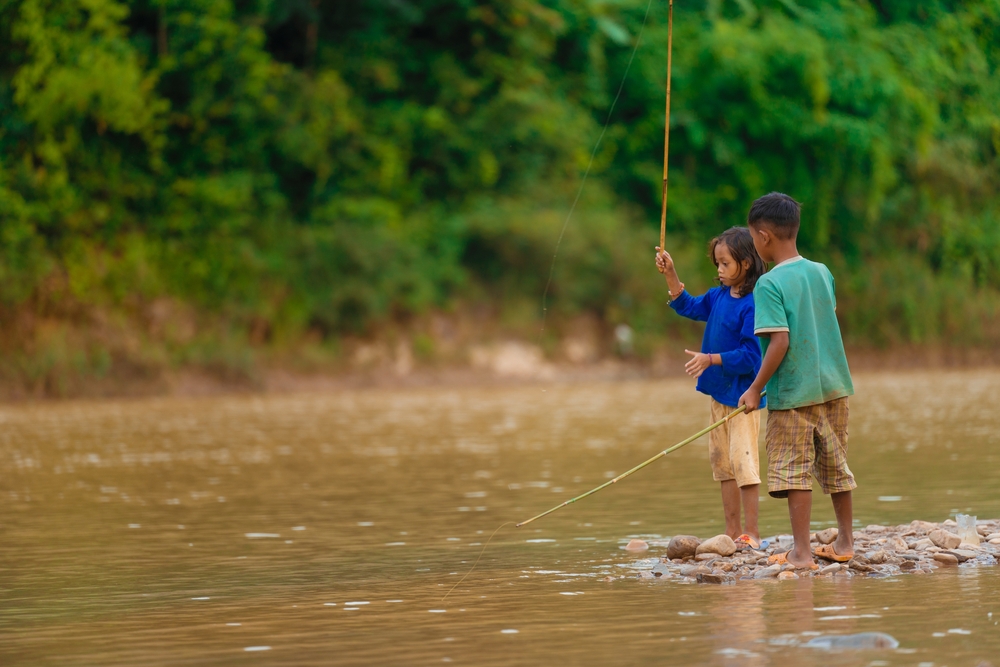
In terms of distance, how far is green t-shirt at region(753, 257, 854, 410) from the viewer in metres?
6.85

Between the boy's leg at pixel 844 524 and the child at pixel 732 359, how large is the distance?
23.8 inches

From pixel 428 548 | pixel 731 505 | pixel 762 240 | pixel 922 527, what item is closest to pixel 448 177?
pixel 428 548

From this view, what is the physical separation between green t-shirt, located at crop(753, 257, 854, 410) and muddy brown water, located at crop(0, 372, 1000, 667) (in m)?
0.91

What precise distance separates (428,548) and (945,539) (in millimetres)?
2767

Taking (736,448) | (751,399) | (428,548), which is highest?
(751,399)

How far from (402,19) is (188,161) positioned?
18.0 ft

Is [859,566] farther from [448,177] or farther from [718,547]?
[448,177]

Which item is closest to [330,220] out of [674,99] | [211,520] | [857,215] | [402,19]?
[402,19]

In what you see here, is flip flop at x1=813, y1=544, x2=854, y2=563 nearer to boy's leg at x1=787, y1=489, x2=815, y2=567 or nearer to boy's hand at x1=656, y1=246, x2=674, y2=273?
boy's leg at x1=787, y1=489, x2=815, y2=567

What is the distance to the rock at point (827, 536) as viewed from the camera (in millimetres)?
7430

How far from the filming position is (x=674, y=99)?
32.4 m

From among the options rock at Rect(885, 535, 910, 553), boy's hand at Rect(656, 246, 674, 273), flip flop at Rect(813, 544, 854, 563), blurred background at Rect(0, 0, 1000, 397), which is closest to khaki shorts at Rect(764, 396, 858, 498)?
flip flop at Rect(813, 544, 854, 563)

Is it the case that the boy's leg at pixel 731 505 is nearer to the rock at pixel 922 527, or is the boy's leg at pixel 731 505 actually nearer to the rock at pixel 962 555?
the rock at pixel 922 527

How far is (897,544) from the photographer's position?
724 centimetres
